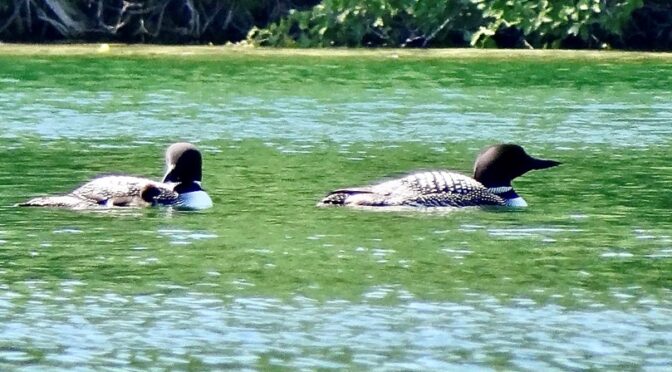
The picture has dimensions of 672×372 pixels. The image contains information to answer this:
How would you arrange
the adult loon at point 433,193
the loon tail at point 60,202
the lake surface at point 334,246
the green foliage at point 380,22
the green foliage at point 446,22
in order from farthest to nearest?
the green foliage at point 380,22 < the green foliage at point 446,22 < the adult loon at point 433,193 < the loon tail at point 60,202 < the lake surface at point 334,246

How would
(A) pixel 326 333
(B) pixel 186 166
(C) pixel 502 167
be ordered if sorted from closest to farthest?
(A) pixel 326 333
(B) pixel 186 166
(C) pixel 502 167

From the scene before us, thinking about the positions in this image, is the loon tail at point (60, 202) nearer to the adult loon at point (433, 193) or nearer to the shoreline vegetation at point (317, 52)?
the adult loon at point (433, 193)

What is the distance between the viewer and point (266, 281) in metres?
9.84

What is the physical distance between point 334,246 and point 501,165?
2496 mm

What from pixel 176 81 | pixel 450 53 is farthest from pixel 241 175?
pixel 450 53

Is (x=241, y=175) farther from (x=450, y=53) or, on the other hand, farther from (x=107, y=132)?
(x=450, y=53)

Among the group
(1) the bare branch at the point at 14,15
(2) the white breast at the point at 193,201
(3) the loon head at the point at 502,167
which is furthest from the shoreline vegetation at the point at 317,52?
(2) the white breast at the point at 193,201

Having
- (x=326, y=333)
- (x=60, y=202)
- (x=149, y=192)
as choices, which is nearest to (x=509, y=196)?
(x=149, y=192)

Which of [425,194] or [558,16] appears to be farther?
[558,16]

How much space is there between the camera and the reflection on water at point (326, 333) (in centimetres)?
796

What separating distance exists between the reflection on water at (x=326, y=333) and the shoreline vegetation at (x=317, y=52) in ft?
62.0

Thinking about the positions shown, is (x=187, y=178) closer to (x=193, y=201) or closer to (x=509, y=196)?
(x=193, y=201)

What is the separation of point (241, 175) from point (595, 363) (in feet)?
23.4

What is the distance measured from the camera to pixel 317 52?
30.3 meters
